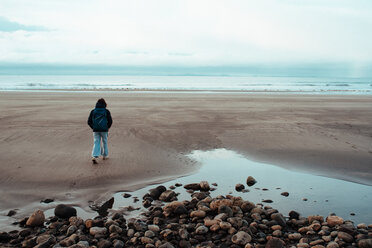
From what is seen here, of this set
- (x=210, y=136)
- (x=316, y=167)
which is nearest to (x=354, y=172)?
(x=316, y=167)

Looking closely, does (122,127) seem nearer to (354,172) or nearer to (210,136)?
(210,136)

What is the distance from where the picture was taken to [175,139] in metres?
12.9

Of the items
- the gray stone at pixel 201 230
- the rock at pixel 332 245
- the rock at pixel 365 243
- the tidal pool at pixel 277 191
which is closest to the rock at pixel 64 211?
the tidal pool at pixel 277 191

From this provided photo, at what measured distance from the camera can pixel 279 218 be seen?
568cm

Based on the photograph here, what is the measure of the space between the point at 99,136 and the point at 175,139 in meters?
3.90

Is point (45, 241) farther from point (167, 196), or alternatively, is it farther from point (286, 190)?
point (286, 190)

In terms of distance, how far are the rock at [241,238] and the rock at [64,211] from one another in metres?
2.88

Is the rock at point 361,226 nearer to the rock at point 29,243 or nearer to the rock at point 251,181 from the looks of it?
the rock at point 251,181

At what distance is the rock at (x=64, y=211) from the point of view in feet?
19.0

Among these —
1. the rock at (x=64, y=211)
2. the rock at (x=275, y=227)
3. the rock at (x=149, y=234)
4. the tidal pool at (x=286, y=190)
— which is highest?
the rock at (x=64, y=211)

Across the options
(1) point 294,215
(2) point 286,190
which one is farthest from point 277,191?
(1) point 294,215

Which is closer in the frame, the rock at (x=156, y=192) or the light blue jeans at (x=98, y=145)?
the rock at (x=156, y=192)

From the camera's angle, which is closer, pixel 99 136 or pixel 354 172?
pixel 354 172

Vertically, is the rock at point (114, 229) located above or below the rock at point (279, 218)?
above
